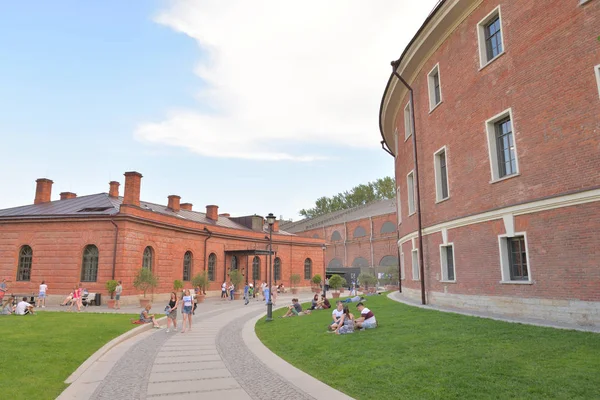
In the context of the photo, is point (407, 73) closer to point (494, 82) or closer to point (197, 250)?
Result: point (494, 82)

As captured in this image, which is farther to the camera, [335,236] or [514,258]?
[335,236]

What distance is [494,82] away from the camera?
1289cm

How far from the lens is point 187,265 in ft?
106

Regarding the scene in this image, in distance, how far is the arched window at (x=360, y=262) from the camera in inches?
2193

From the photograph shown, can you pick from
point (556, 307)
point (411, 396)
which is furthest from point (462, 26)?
point (411, 396)

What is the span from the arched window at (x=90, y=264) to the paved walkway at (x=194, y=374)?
13.9 metres

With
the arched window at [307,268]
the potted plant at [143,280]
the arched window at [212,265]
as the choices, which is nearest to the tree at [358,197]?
the arched window at [307,268]

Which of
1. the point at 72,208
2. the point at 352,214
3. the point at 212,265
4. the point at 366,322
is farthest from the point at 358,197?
the point at 366,322

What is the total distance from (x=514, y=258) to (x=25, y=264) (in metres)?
27.2

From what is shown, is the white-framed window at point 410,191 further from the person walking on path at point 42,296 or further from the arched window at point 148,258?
the person walking on path at point 42,296

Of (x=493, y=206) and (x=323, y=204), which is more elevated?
(x=323, y=204)

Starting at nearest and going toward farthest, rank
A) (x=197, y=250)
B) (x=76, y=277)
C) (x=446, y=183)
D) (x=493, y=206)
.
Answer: (x=493, y=206)
(x=446, y=183)
(x=76, y=277)
(x=197, y=250)

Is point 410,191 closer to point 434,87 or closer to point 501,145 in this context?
point 434,87

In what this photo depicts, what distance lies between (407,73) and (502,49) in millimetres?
6162
